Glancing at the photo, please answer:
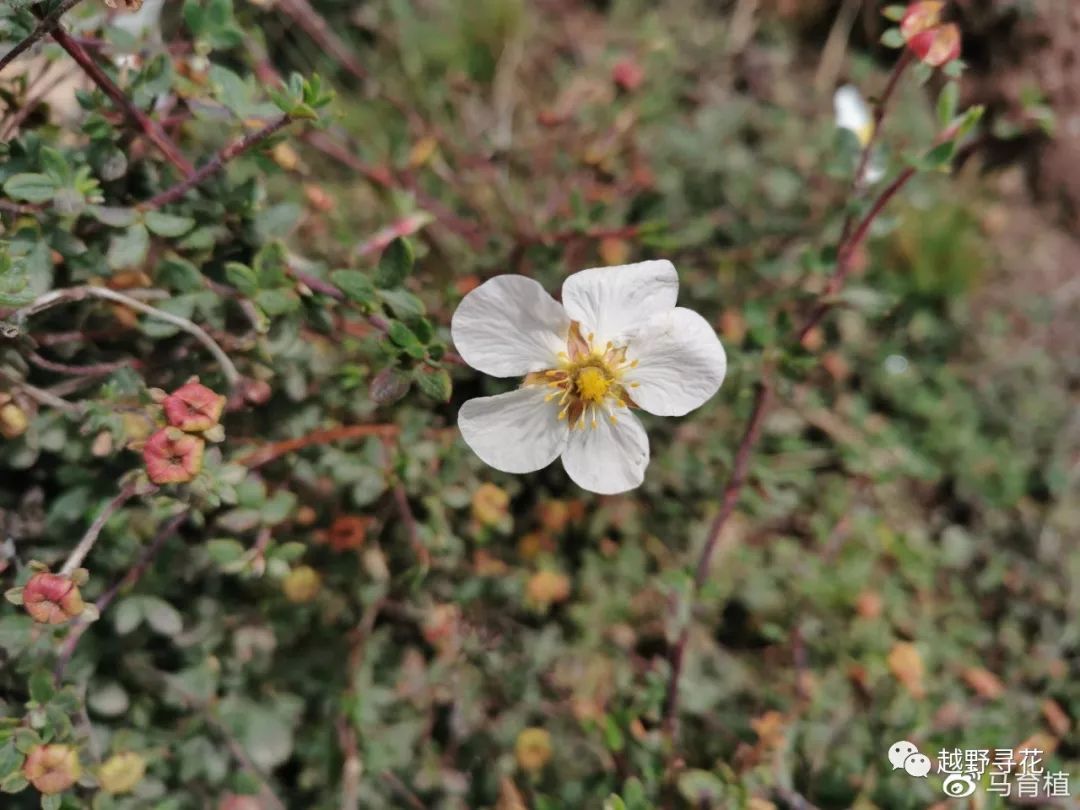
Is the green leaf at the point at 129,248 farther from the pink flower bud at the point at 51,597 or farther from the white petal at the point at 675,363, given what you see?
the white petal at the point at 675,363

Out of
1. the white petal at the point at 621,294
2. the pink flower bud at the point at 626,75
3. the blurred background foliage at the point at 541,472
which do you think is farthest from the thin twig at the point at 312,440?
the pink flower bud at the point at 626,75

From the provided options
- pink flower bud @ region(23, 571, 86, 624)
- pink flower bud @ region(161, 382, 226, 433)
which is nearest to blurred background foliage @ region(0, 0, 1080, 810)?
pink flower bud @ region(161, 382, 226, 433)

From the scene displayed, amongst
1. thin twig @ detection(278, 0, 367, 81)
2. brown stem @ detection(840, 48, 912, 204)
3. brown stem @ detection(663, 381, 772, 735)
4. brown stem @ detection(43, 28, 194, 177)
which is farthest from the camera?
thin twig @ detection(278, 0, 367, 81)

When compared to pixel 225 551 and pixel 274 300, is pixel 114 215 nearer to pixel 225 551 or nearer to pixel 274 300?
pixel 274 300

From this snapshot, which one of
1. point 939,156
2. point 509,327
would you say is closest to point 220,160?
point 509,327

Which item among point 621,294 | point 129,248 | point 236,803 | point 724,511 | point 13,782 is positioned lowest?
point 236,803

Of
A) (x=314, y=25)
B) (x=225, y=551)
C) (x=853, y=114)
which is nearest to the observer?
(x=225, y=551)

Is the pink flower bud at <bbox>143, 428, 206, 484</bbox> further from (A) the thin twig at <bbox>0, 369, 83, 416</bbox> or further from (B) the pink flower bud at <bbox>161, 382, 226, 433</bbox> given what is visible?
(A) the thin twig at <bbox>0, 369, 83, 416</bbox>
